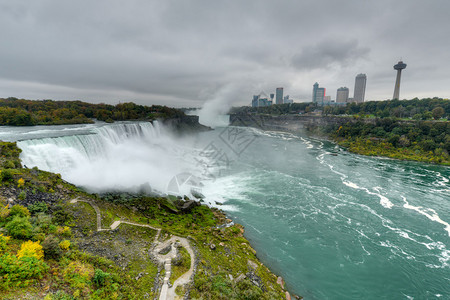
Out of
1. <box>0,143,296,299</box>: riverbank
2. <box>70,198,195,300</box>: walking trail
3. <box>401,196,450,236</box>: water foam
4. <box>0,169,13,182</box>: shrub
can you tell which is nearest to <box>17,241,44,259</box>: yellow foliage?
<box>0,143,296,299</box>: riverbank

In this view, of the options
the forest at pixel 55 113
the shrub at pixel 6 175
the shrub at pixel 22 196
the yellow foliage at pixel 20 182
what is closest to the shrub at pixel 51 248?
A: the shrub at pixel 22 196

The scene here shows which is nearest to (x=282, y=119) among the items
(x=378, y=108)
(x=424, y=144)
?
(x=378, y=108)

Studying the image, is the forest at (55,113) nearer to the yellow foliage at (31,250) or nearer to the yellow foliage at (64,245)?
the yellow foliage at (64,245)

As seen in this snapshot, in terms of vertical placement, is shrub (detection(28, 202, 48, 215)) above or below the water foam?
above

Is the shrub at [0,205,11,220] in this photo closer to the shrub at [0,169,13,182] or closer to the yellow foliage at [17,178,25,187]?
the yellow foliage at [17,178,25,187]

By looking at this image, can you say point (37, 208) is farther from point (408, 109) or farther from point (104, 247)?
point (408, 109)

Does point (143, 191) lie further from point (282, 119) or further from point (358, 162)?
point (282, 119)
